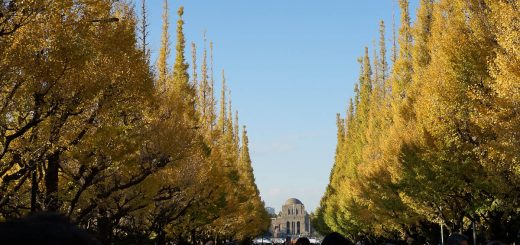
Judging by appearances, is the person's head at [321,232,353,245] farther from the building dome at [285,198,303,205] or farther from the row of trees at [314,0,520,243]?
the building dome at [285,198,303,205]

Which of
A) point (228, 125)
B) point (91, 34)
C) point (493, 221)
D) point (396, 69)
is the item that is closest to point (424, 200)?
point (493, 221)

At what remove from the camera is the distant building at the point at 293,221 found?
577 feet

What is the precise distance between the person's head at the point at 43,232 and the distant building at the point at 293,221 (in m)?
174

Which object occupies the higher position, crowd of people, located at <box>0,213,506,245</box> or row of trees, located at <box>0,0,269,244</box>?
row of trees, located at <box>0,0,269,244</box>

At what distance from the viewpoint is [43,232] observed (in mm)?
1255

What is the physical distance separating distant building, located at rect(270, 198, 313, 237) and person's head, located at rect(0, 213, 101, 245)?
572ft

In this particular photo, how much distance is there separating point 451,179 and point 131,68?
11.1 meters

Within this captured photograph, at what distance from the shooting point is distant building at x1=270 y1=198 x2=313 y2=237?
176 m

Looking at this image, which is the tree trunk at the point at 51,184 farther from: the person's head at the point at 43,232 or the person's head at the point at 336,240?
the person's head at the point at 43,232

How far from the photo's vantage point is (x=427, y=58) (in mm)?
28328

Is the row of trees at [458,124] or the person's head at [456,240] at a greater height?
the row of trees at [458,124]

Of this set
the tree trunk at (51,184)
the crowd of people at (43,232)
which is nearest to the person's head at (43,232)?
the crowd of people at (43,232)

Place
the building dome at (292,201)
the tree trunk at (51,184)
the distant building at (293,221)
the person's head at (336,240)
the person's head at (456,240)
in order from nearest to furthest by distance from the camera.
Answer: the person's head at (336,240)
the person's head at (456,240)
the tree trunk at (51,184)
the distant building at (293,221)
the building dome at (292,201)

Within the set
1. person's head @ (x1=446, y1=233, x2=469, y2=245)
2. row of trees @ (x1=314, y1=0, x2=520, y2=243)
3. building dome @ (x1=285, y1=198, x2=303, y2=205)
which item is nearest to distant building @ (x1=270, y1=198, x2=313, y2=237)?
building dome @ (x1=285, y1=198, x2=303, y2=205)
